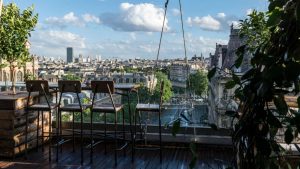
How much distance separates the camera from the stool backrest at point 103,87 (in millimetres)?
4199

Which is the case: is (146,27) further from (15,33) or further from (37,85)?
(15,33)

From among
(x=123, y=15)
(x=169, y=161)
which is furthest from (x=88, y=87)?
(x=169, y=161)

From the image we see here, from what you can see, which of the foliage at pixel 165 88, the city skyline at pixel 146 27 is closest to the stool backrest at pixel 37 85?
the city skyline at pixel 146 27

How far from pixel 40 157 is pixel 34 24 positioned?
2.03 m

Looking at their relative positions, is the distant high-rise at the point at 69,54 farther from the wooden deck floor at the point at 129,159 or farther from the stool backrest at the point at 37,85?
the stool backrest at the point at 37,85

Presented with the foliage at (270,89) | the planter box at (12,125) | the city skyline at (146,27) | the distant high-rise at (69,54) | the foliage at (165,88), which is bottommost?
the planter box at (12,125)

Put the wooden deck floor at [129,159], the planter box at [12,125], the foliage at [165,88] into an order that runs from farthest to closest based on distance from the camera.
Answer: the foliage at [165,88] → the planter box at [12,125] → the wooden deck floor at [129,159]

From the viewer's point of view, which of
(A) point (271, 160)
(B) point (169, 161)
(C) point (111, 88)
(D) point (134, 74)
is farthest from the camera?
(D) point (134, 74)

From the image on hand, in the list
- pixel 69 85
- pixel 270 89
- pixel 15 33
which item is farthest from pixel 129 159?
pixel 270 89

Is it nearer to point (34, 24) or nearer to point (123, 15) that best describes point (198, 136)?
point (123, 15)

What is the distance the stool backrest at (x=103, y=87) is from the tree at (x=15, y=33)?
5.39ft

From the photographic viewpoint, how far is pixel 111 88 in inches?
165

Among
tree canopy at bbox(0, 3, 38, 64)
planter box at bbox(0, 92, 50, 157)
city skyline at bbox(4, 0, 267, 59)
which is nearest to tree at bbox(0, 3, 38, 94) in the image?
tree canopy at bbox(0, 3, 38, 64)

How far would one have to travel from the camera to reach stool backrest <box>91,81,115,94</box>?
165 inches
